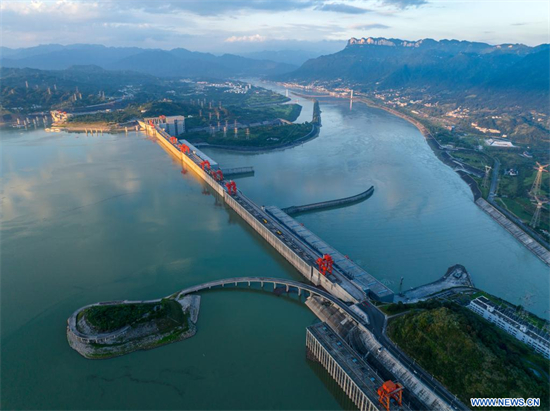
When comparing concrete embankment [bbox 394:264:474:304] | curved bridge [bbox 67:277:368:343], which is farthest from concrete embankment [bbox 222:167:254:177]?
concrete embankment [bbox 394:264:474:304]

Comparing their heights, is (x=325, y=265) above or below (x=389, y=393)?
above

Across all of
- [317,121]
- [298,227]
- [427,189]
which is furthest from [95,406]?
[317,121]

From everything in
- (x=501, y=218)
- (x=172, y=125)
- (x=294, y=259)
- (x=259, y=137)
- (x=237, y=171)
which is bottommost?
(x=501, y=218)

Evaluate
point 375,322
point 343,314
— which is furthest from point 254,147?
point 375,322

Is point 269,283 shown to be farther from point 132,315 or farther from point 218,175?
point 218,175

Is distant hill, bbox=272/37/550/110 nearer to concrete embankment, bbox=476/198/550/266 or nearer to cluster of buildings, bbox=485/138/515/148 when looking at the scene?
cluster of buildings, bbox=485/138/515/148

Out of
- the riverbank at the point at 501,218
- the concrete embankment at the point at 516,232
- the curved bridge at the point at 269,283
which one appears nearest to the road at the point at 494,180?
the riverbank at the point at 501,218
